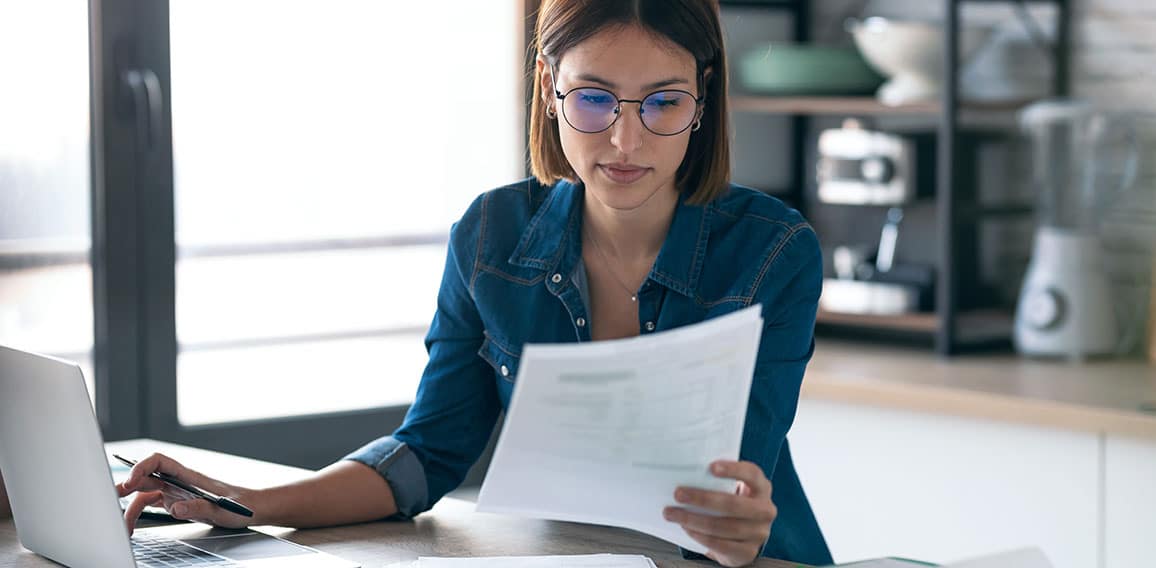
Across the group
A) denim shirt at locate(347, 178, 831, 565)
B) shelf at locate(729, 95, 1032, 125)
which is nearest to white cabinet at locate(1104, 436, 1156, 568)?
shelf at locate(729, 95, 1032, 125)

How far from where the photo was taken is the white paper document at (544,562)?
4.50 ft

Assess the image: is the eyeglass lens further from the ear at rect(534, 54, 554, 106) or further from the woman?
the ear at rect(534, 54, 554, 106)

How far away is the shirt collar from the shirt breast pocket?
0.31 ft

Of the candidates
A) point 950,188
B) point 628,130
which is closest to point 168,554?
point 628,130

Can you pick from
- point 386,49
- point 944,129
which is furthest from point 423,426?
point 386,49

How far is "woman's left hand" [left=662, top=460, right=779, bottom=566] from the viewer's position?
124 centimetres

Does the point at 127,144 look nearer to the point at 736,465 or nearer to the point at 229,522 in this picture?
the point at 229,522

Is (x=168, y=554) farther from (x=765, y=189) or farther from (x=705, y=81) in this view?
(x=765, y=189)

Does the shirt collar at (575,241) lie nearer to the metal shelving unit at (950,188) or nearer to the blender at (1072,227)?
the metal shelving unit at (950,188)

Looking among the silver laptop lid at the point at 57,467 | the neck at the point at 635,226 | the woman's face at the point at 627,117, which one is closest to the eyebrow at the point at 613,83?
the woman's face at the point at 627,117

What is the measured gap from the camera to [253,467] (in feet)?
5.84

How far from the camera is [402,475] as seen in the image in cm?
160

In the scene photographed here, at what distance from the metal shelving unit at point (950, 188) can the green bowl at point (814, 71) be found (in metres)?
0.03

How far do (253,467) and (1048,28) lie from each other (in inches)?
84.8
